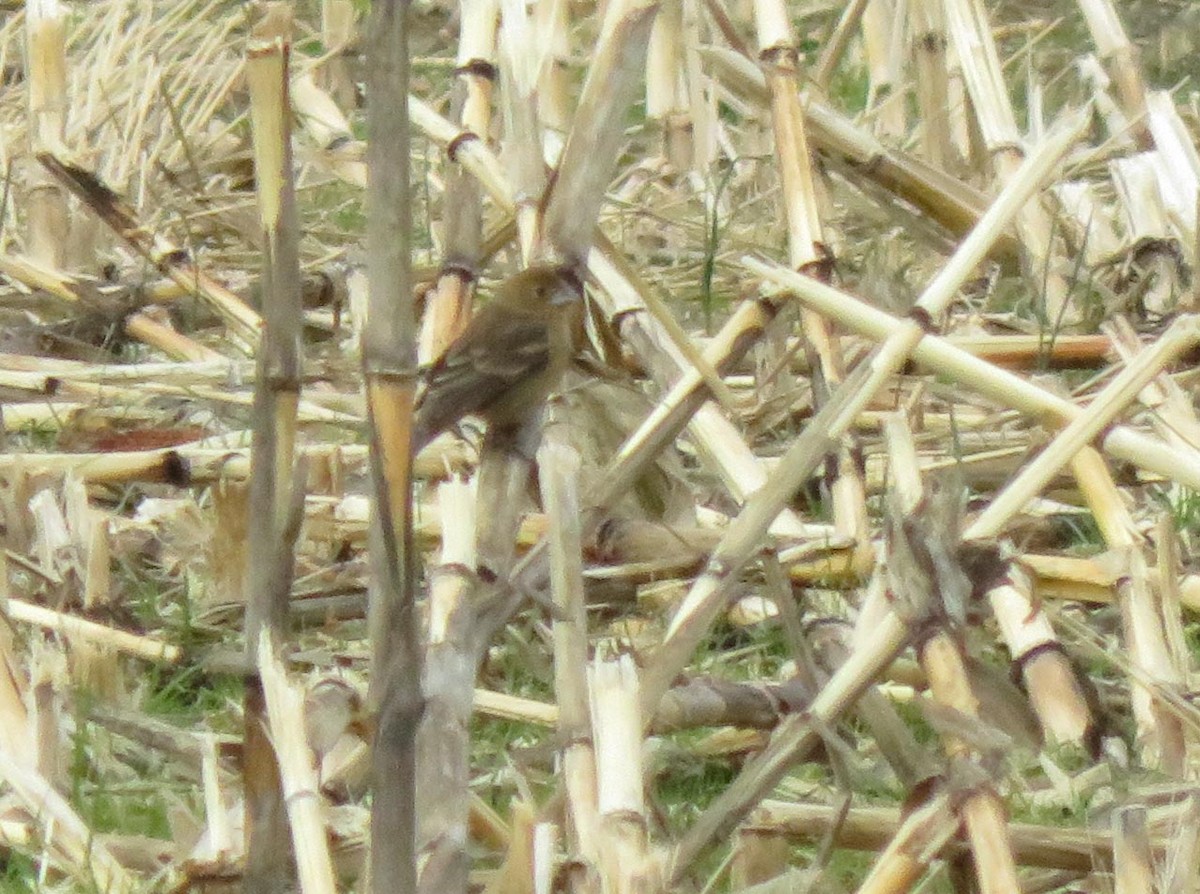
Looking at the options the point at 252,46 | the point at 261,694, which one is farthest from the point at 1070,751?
the point at 252,46

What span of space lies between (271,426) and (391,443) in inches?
7.2

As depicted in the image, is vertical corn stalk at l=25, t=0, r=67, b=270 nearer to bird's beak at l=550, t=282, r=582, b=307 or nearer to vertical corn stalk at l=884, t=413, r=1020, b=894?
bird's beak at l=550, t=282, r=582, b=307

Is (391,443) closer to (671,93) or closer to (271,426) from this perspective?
(271,426)

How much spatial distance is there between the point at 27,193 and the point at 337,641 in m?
1.84

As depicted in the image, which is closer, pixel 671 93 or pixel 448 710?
pixel 448 710

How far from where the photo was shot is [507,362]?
269 cm

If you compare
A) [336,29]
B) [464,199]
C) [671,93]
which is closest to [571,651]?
[464,199]

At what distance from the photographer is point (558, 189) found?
2.11m

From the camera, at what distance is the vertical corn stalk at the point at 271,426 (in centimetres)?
147

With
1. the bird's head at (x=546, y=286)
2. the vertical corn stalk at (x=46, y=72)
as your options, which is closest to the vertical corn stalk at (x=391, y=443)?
the bird's head at (x=546, y=286)

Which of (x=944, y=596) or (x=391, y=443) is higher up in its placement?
(x=391, y=443)

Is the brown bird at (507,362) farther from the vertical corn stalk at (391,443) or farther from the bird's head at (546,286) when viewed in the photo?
the vertical corn stalk at (391,443)

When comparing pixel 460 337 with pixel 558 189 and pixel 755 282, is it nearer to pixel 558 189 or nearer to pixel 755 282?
pixel 558 189

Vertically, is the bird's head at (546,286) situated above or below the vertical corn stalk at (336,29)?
below
